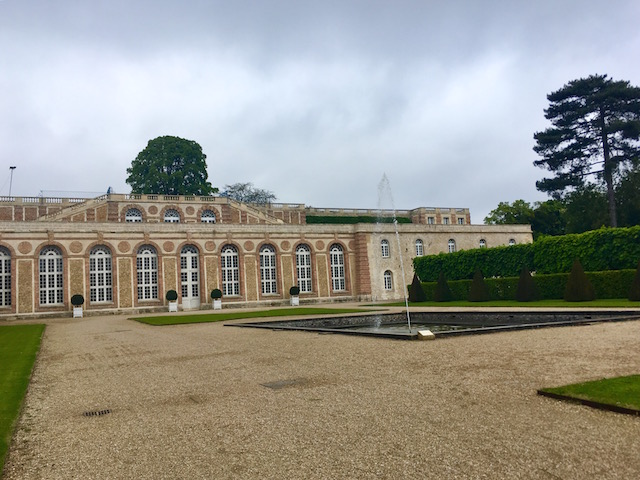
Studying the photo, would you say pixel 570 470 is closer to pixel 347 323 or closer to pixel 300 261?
pixel 347 323

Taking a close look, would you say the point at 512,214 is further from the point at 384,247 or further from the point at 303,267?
the point at 303,267

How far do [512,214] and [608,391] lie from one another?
5731cm

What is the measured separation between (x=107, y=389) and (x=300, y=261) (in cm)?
3255

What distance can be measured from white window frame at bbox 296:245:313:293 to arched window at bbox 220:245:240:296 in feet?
16.5

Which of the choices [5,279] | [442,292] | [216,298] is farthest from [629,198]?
[5,279]

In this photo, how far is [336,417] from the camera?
5750 millimetres

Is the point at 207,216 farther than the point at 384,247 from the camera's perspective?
Yes

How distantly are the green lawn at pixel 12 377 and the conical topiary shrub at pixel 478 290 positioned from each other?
2374 centimetres

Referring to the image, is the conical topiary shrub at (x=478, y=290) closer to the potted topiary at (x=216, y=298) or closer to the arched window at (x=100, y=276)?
the potted topiary at (x=216, y=298)

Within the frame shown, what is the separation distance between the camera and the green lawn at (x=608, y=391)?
559cm

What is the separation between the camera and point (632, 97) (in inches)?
1644

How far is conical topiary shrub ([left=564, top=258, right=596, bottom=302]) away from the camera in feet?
81.1

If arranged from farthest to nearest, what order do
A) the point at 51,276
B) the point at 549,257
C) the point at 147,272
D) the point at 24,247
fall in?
1. the point at 147,272
2. the point at 51,276
3. the point at 24,247
4. the point at 549,257

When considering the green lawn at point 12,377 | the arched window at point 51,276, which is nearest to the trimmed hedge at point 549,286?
the green lawn at point 12,377
